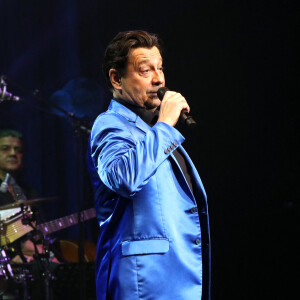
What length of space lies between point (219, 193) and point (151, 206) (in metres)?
2.69

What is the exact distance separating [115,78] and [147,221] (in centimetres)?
53

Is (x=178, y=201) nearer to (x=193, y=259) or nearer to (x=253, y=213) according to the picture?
(x=193, y=259)

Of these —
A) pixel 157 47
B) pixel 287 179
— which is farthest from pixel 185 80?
pixel 157 47

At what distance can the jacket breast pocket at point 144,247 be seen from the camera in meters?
1.30

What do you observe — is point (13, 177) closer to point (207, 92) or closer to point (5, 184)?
point (5, 184)

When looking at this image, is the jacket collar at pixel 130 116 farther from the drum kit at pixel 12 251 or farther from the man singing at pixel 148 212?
the drum kit at pixel 12 251

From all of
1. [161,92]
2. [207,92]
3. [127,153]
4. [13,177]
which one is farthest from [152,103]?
[13,177]

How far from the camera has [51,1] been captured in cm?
424

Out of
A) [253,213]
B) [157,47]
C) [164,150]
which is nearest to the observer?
[164,150]

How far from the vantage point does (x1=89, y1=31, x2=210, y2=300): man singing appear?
1.29 meters

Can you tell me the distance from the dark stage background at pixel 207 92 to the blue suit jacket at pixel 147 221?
232 centimetres

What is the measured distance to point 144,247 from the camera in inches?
51.2

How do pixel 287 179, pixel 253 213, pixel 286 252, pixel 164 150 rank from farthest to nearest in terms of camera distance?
pixel 287 179
pixel 253 213
pixel 286 252
pixel 164 150

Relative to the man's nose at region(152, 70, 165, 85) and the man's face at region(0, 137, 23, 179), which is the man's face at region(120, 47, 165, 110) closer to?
the man's nose at region(152, 70, 165, 85)
